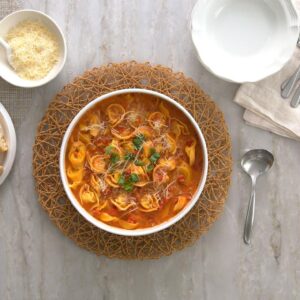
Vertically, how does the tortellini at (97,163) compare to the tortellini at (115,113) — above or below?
below

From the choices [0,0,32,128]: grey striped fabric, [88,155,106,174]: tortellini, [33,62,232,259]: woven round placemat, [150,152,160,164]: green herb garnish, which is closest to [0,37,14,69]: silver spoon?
[0,0,32,128]: grey striped fabric

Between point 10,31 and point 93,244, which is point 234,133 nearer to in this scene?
point 93,244

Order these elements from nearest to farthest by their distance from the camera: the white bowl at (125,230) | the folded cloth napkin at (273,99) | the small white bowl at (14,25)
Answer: the white bowl at (125,230) → the small white bowl at (14,25) → the folded cloth napkin at (273,99)

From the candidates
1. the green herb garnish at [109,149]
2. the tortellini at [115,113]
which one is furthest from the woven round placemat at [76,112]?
the green herb garnish at [109,149]

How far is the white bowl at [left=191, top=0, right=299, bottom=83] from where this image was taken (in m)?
2.36

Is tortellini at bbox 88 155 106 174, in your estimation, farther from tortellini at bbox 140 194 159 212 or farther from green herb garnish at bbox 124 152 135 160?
tortellini at bbox 140 194 159 212

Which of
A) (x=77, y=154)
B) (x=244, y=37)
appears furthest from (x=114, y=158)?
(x=244, y=37)

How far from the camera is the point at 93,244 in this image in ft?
7.88

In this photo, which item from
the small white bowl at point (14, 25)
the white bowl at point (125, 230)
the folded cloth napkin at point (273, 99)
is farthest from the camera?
the folded cloth napkin at point (273, 99)

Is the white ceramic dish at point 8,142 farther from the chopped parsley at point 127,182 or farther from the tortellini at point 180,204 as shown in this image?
the tortellini at point 180,204

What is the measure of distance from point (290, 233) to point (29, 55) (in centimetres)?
164

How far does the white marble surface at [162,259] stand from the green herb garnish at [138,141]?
18.4 inches

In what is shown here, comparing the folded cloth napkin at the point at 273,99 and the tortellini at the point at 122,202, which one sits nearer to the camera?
the tortellini at the point at 122,202

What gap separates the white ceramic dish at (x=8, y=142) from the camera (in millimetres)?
2383
